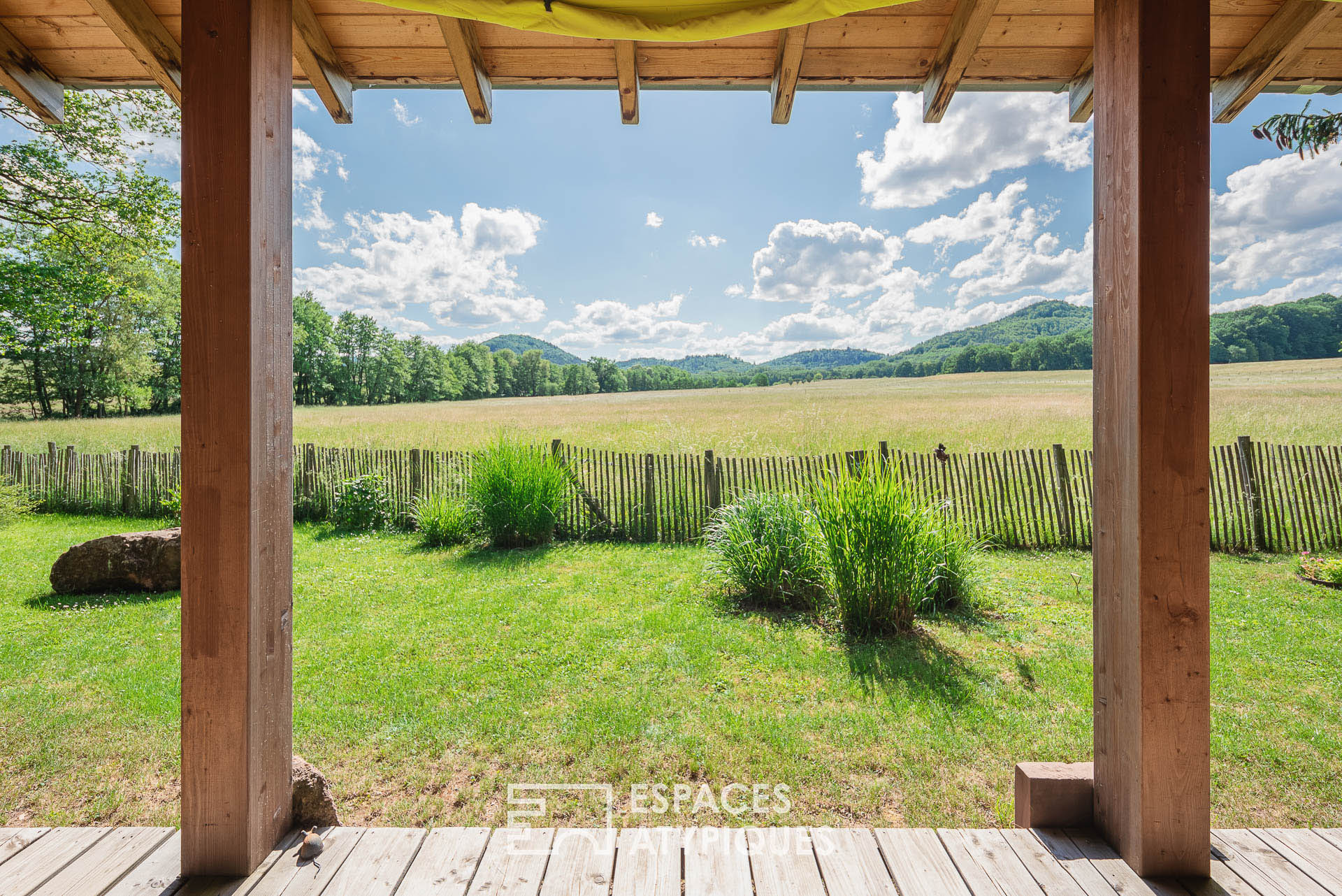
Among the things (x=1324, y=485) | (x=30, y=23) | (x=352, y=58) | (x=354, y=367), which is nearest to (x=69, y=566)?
(x=30, y=23)

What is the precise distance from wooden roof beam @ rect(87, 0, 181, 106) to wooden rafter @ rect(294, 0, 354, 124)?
0.47 meters

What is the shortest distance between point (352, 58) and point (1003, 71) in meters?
2.74

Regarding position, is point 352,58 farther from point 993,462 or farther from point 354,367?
point 354,367

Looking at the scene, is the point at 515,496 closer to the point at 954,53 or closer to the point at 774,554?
the point at 774,554

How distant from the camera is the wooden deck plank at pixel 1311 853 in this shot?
5.13 feet

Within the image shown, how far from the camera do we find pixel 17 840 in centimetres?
171

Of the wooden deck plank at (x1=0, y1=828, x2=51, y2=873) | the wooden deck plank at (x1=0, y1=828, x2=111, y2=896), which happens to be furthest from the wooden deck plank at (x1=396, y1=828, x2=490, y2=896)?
the wooden deck plank at (x1=0, y1=828, x2=51, y2=873)

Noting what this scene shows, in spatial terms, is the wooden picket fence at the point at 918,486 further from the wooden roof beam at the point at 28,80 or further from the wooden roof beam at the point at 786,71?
the wooden roof beam at the point at 28,80

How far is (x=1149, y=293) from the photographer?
1.57 m

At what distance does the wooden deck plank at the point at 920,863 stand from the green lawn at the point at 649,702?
0.73 metres

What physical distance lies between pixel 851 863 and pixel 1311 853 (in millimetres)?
1377

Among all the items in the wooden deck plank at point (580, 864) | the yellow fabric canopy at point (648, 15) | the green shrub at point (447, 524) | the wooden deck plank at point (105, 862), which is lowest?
the wooden deck plank at point (580, 864)

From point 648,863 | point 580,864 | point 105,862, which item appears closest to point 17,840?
point 105,862

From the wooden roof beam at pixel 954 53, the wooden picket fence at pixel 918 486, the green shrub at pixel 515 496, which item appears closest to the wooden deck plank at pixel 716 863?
the wooden roof beam at pixel 954 53
